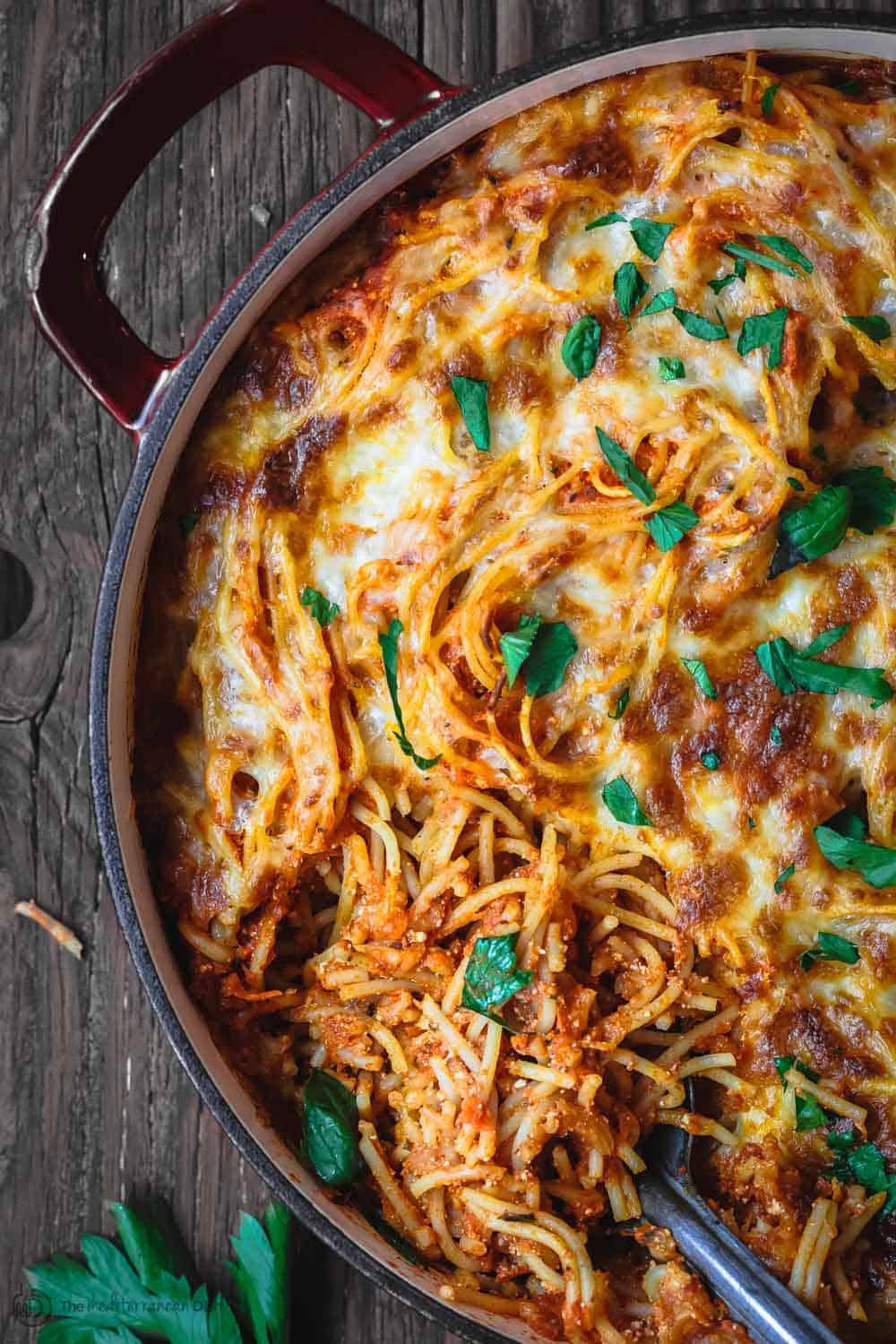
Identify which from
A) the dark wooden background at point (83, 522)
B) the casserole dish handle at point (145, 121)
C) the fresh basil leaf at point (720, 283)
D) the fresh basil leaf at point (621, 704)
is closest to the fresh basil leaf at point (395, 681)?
the fresh basil leaf at point (621, 704)

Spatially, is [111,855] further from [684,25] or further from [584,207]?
[684,25]

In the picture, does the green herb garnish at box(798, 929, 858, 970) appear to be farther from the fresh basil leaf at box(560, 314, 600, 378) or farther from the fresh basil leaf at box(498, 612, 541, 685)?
the fresh basil leaf at box(560, 314, 600, 378)

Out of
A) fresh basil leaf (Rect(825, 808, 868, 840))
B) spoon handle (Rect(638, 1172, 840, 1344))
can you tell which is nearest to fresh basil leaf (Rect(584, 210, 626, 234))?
fresh basil leaf (Rect(825, 808, 868, 840))

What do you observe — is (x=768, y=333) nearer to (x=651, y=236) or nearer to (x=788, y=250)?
(x=788, y=250)

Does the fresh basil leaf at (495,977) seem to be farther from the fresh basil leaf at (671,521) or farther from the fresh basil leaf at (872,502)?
the fresh basil leaf at (872,502)

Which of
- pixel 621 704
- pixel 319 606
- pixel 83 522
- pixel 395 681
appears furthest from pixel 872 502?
pixel 83 522

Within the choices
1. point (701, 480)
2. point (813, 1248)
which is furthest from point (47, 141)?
point (813, 1248)
